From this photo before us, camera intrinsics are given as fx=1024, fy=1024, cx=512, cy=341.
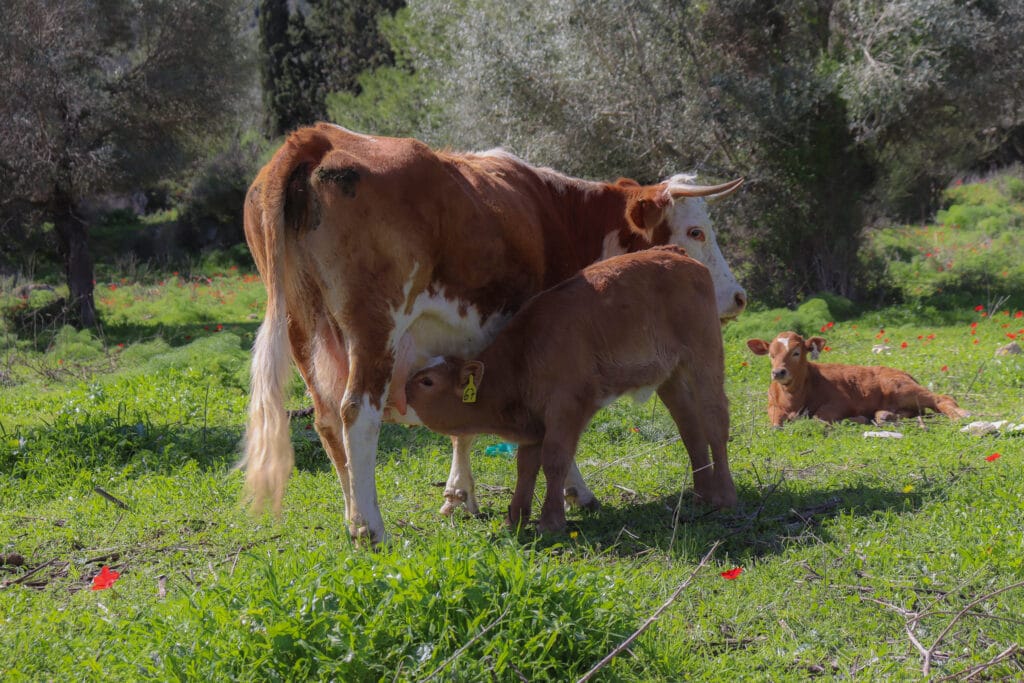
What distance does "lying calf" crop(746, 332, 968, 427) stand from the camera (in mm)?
8781

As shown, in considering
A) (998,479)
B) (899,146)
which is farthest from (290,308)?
(899,146)

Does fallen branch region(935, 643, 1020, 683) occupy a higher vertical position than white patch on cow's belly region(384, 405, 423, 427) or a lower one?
higher

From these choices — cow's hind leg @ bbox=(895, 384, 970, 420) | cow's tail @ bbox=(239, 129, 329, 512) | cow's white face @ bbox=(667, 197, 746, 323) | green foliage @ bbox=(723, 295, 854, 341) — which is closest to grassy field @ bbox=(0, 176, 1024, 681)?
cow's hind leg @ bbox=(895, 384, 970, 420)

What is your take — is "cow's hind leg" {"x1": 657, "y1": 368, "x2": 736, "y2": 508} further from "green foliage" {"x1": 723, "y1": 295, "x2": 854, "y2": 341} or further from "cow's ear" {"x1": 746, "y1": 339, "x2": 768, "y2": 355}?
"green foliage" {"x1": 723, "y1": 295, "x2": 854, "y2": 341}

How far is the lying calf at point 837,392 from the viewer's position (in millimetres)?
8781

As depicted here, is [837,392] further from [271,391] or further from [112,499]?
[112,499]

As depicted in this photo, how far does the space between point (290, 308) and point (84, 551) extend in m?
1.83

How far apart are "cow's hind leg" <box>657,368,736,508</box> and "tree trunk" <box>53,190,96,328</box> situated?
13.4m

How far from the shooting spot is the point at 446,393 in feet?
18.7

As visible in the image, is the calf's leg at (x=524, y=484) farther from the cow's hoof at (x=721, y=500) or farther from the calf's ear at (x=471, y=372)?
the cow's hoof at (x=721, y=500)

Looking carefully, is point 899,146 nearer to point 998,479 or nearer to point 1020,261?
point 1020,261

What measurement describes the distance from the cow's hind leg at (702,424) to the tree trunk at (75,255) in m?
13.4

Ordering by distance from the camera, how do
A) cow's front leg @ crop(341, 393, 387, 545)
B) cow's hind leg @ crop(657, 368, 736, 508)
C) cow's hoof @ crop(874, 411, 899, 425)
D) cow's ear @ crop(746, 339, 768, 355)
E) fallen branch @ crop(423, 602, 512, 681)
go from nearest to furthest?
fallen branch @ crop(423, 602, 512, 681) < cow's front leg @ crop(341, 393, 387, 545) < cow's hind leg @ crop(657, 368, 736, 508) < cow's hoof @ crop(874, 411, 899, 425) < cow's ear @ crop(746, 339, 768, 355)

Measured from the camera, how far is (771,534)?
5430 millimetres
